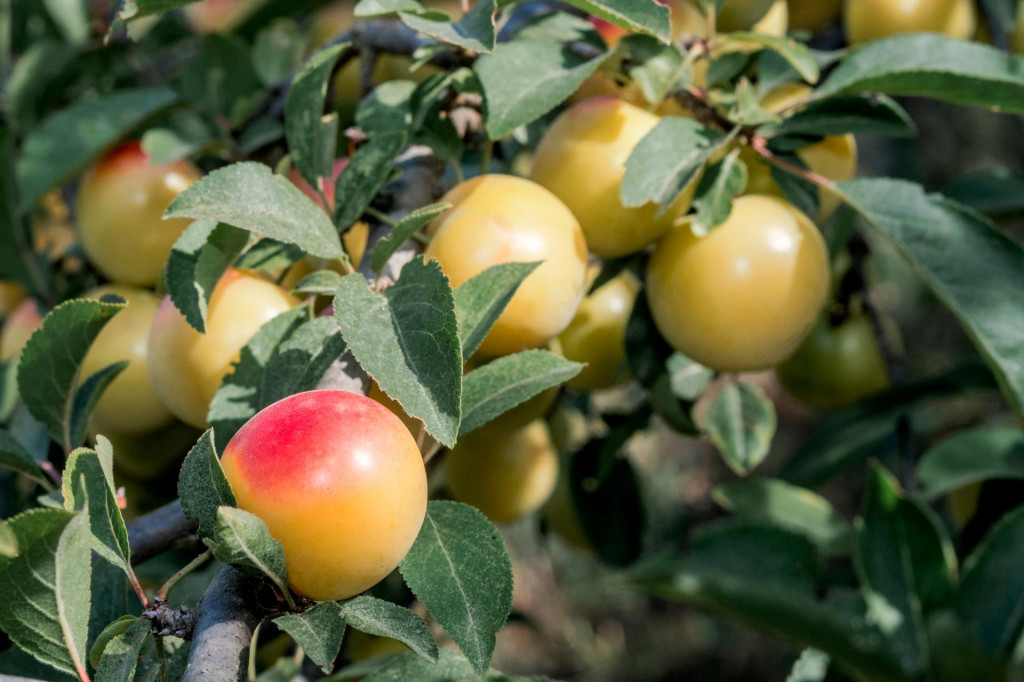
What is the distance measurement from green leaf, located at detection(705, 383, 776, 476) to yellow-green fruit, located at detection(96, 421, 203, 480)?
448 millimetres

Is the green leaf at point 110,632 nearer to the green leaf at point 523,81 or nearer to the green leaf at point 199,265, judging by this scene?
the green leaf at point 199,265

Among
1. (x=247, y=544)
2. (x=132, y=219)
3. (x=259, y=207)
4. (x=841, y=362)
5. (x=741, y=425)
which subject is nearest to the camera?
(x=247, y=544)

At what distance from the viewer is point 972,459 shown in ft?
2.39

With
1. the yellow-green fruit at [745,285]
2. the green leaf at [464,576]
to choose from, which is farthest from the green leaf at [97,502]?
the yellow-green fruit at [745,285]

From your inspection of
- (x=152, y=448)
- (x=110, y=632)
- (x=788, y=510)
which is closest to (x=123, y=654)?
(x=110, y=632)

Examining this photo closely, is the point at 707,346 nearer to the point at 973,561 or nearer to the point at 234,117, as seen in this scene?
the point at 973,561

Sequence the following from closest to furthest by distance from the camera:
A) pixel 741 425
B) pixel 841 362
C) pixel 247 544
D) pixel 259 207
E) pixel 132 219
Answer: pixel 247 544 → pixel 259 207 → pixel 132 219 → pixel 741 425 → pixel 841 362

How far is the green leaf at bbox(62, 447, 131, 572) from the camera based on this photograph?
1.21 ft

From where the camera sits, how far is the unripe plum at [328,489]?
1.18ft

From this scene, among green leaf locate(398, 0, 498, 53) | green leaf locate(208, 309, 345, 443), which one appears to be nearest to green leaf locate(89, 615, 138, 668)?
green leaf locate(208, 309, 345, 443)

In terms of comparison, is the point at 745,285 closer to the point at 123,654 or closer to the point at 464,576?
the point at 464,576

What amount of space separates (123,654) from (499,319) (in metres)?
0.26

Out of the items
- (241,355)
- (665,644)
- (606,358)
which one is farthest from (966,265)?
(665,644)

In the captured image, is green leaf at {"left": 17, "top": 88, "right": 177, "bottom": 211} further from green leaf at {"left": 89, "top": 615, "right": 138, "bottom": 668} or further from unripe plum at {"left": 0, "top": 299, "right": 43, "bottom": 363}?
green leaf at {"left": 89, "top": 615, "right": 138, "bottom": 668}
